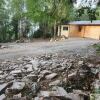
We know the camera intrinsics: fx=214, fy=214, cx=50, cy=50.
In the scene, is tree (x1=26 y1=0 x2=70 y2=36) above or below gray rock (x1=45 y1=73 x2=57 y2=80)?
above

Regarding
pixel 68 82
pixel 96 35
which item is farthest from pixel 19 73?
pixel 96 35

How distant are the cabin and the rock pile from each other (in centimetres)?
2466

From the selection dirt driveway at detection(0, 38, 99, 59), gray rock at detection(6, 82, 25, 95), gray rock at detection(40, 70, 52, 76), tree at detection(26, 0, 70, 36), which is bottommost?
dirt driveway at detection(0, 38, 99, 59)

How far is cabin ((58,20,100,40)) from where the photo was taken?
32338 millimetres

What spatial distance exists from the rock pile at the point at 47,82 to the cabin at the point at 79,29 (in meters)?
24.7

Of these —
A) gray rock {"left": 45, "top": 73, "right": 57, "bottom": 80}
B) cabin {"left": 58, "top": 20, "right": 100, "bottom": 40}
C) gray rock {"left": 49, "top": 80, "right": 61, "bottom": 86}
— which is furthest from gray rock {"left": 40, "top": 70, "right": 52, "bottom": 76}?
cabin {"left": 58, "top": 20, "right": 100, "bottom": 40}

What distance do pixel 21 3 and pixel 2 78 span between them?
927 inches

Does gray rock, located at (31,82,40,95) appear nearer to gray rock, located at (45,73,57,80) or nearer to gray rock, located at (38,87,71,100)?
gray rock, located at (38,87,71,100)

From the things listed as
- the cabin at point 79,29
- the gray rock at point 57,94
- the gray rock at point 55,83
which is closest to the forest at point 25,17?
the cabin at point 79,29

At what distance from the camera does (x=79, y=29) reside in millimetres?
35688

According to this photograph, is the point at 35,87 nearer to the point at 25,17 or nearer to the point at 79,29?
the point at 25,17

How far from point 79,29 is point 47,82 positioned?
3004 cm

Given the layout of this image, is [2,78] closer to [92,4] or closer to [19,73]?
[19,73]

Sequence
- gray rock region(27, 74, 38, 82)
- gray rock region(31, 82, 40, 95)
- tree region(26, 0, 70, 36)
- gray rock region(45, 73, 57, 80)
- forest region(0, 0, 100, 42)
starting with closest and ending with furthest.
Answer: gray rock region(31, 82, 40, 95) < gray rock region(27, 74, 38, 82) < gray rock region(45, 73, 57, 80) < forest region(0, 0, 100, 42) < tree region(26, 0, 70, 36)
